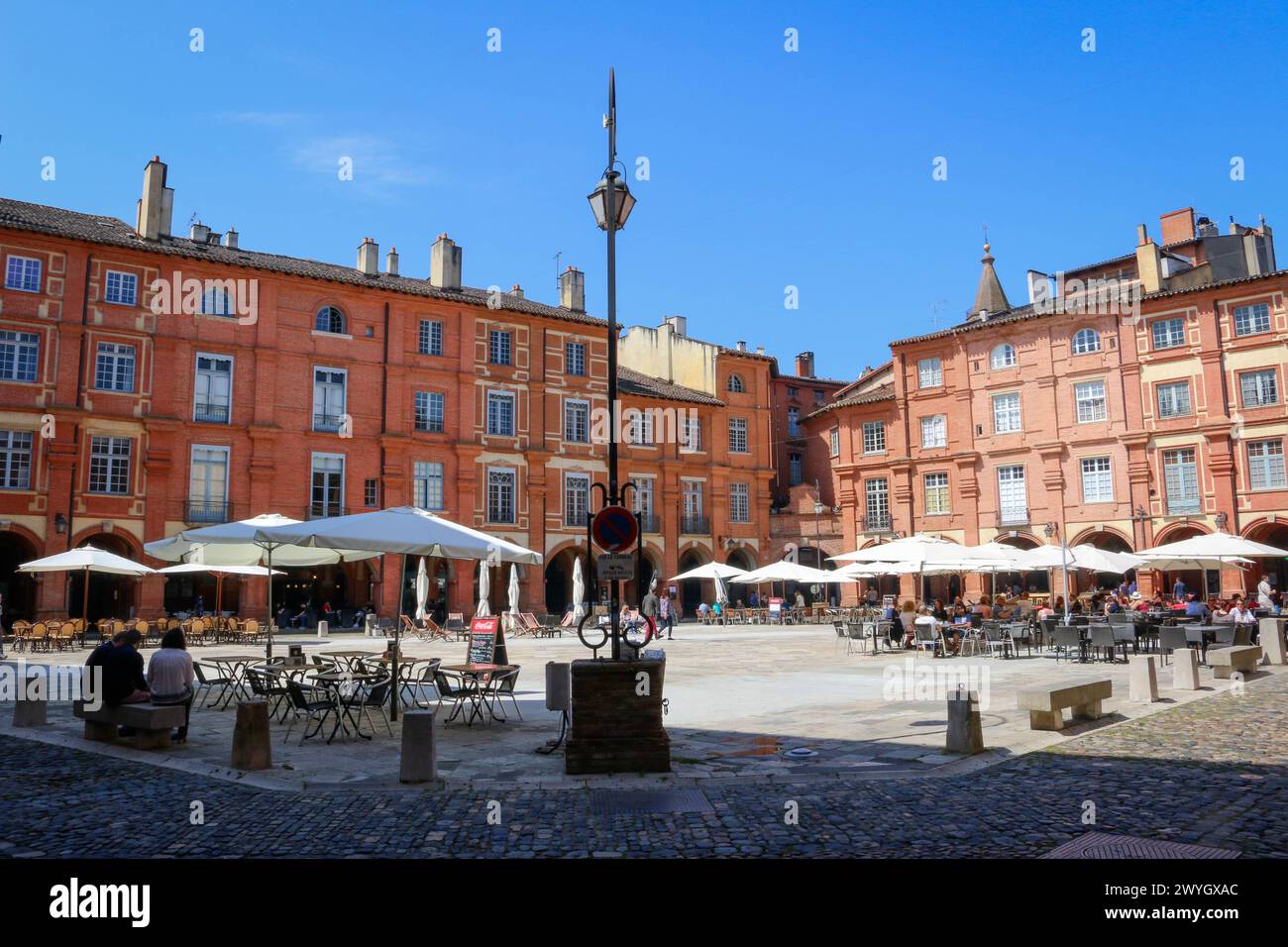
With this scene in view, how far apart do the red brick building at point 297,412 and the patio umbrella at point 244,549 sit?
456 inches

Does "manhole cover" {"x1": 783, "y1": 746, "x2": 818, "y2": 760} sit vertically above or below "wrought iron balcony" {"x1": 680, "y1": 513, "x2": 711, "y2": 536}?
below

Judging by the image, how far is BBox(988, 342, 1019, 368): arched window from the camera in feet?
123

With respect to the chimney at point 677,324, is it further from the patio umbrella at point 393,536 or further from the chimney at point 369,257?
the patio umbrella at point 393,536

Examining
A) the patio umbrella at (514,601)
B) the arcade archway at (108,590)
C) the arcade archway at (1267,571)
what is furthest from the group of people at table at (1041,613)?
the arcade archway at (108,590)

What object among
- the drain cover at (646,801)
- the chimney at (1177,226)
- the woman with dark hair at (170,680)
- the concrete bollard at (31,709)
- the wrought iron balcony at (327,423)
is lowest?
the drain cover at (646,801)

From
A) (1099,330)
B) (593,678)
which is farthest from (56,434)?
(1099,330)

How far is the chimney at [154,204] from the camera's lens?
30594mm

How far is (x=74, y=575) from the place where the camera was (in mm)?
27344

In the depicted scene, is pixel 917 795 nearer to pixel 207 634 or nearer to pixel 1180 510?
pixel 207 634

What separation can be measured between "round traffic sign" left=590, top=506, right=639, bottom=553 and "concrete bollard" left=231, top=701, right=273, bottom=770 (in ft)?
10.6

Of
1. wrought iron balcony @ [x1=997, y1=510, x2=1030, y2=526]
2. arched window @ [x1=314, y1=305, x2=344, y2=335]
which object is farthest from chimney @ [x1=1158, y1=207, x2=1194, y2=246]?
arched window @ [x1=314, y1=305, x2=344, y2=335]

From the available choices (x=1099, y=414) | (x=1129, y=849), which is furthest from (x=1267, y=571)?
(x=1129, y=849)

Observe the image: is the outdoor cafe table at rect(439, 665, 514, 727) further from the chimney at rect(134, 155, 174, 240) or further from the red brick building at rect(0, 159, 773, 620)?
the chimney at rect(134, 155, 174, 240)
